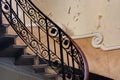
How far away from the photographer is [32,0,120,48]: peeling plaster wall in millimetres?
4691

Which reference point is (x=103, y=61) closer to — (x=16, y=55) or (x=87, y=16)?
(x=87, y=16)

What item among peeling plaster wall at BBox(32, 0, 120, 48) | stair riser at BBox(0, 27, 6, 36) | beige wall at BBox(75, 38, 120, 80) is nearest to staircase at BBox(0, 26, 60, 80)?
stair riser at BBox(0, 27, 6, 36)

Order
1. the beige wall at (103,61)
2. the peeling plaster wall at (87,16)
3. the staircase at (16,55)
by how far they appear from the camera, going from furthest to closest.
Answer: the peeling plaster wall at (87,16)
the beige wall at (103,61)
the staircase at (16,55)

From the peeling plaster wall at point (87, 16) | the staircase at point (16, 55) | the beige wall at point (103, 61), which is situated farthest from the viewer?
the peeling plaster wall at point (87, 16)

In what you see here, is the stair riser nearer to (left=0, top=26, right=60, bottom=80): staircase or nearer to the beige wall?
(left=0, top=26, right=60, bottom=80): staircase

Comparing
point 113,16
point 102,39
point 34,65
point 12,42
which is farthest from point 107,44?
point 12,42

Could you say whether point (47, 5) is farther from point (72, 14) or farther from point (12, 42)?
point (12, 42)

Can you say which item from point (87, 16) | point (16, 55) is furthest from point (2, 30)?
point (87, 16)

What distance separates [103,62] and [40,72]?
123cm

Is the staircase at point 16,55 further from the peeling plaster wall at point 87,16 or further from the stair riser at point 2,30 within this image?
the peeling plaster wall at point 87,16


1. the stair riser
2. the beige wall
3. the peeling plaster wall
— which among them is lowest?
the beige wall

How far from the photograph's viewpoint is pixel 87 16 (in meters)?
5.12

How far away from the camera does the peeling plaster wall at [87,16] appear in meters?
4.69

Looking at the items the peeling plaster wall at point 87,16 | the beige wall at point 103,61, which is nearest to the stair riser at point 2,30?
the peeling plaster wall at point 87,16
